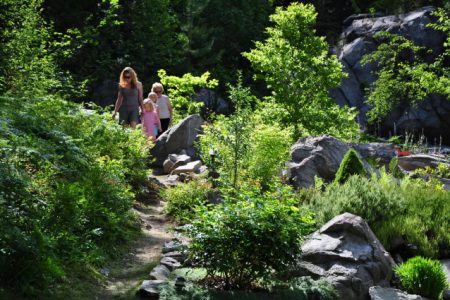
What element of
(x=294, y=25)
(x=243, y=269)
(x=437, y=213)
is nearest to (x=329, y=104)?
(x=294, y=25)

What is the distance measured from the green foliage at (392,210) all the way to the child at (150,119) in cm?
604

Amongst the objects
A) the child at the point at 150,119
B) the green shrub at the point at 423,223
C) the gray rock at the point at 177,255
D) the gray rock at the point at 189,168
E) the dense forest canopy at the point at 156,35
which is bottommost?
the gray rock at the point at 177,255

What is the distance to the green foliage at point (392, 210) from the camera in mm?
8344

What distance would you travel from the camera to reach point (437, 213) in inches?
353

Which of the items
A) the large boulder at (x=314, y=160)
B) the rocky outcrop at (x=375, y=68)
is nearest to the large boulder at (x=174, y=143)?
the large boulder at (x=314, y=160)

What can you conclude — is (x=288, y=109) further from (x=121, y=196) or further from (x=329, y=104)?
(x=121, y=196)

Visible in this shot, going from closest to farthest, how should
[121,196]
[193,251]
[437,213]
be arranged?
[193,251] → [121,196] → [437,213]

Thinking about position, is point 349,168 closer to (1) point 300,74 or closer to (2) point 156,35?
(1) point 300,74

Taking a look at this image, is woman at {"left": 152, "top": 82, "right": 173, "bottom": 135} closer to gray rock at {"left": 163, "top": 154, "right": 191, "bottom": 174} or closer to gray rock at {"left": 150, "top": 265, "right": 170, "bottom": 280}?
gray rock at {"left": 163, "top": 154, "right": 191, "bottom": 174}

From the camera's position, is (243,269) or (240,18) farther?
(240,18)

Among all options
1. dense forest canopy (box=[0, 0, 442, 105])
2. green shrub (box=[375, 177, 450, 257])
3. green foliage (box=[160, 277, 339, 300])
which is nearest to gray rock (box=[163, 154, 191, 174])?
green shrub (box=[375, 177, 450, 257])

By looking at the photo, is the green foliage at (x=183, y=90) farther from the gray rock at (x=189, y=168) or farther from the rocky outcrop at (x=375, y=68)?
the rocky outcrop at (x=375, y=68)

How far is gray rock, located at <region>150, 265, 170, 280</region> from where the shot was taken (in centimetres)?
650

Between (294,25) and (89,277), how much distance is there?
971 centimetres
